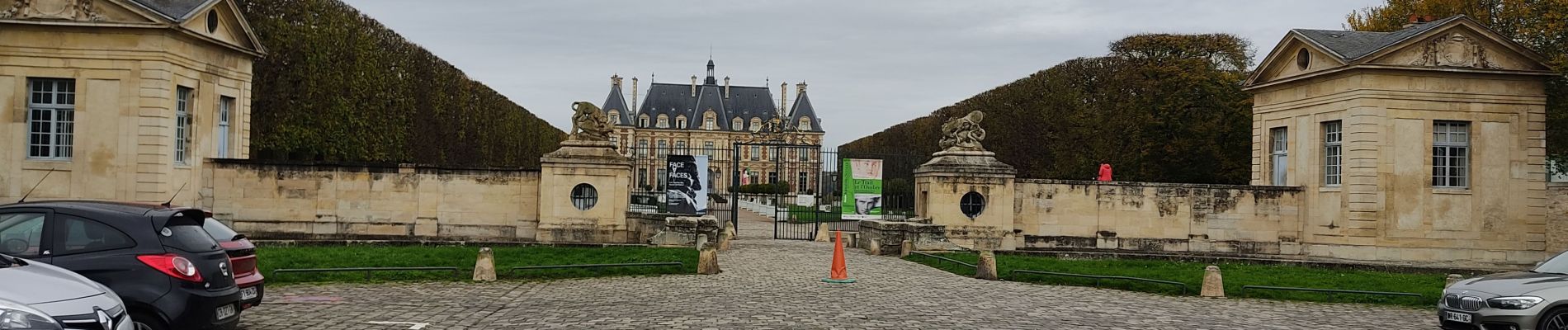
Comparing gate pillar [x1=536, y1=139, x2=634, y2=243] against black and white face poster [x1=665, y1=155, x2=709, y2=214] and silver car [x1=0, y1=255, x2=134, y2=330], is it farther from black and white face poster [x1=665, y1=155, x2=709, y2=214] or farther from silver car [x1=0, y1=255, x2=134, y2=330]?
silver car [x1=0, y1=255, x2=134, y2=330]

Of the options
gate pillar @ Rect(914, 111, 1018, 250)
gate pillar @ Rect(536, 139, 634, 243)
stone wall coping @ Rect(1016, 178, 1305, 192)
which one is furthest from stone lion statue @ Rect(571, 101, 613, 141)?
stone wall coping @ Rect(1016, 178, 1305, 192)

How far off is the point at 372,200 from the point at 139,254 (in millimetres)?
14935

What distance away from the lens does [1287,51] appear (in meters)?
23.1

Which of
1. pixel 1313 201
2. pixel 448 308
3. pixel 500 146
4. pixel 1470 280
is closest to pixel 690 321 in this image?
pixel 448 308

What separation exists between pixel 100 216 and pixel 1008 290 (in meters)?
10.7

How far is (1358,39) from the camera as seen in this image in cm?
2247

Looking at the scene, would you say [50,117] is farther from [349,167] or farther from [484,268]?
[484,268]

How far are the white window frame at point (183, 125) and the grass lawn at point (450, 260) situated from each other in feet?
7.99

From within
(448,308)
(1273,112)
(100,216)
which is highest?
(1273,112)

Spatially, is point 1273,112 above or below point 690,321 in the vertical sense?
above

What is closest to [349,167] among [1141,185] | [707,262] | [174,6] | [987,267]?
[174,6]

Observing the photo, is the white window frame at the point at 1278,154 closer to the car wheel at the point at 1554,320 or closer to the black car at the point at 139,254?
the car wheel at the point at 1554,320

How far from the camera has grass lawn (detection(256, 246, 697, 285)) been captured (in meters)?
15.4

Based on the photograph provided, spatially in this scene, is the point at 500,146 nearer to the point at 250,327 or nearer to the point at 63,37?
the point at 63,37
